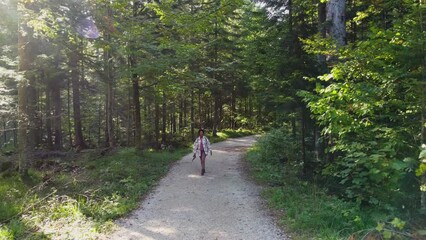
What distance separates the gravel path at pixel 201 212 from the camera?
6.76m

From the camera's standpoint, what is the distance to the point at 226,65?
2248cm

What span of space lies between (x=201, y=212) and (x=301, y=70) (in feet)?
16.1

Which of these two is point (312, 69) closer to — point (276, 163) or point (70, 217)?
point (276, 163)

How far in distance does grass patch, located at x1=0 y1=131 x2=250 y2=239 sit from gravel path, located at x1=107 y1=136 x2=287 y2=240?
1.58 ft

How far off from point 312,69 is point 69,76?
1660cm

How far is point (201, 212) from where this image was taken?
818 centimetres

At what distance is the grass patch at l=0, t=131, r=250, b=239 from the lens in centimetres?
678

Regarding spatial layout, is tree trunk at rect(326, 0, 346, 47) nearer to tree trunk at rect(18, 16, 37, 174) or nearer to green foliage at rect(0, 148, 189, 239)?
green foliage at rect(0, 148, 189, 239)

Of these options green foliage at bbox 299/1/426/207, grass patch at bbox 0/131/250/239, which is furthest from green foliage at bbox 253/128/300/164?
green foliage at bbox 299/1/426/207

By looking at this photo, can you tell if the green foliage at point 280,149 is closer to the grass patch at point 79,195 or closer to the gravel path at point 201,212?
the gravel path at point 201,212

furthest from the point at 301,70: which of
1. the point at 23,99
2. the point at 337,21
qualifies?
the point at 23,99

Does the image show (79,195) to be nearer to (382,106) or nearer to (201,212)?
(201,212)

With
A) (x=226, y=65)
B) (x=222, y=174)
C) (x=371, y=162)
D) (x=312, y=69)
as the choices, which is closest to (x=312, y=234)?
(x=371, y=162)

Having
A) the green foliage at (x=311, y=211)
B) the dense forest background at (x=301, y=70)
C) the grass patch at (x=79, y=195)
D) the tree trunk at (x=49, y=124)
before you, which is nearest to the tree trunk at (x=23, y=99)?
the dense forest background at (x=301, y=70)
